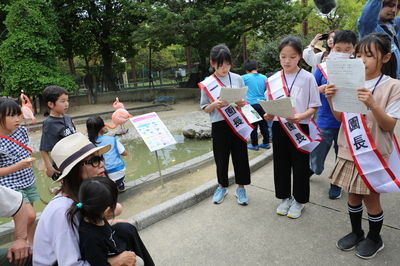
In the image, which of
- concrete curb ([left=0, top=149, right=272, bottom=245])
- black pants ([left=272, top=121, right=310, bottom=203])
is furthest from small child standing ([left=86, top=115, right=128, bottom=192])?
black pants ([left=272, top=121, right=310, bottom=203])

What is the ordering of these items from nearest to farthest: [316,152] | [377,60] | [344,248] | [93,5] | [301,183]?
1. [377,60]
2. [344,248]
3. [301,183]
4. [316,152]
5. [93,5]

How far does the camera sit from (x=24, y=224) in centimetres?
195

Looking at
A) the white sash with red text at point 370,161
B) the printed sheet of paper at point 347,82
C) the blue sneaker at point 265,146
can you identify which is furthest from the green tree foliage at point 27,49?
the white sash with red text at point 370,161

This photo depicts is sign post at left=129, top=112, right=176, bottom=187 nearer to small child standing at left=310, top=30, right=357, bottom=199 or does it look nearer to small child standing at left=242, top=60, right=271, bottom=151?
small child standing at left=310, top=30, right=357, bottom=199

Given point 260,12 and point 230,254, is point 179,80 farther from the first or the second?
point 230,254

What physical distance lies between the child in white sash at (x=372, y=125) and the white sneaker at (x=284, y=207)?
2.20ft

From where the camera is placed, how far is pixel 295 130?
8.98ft

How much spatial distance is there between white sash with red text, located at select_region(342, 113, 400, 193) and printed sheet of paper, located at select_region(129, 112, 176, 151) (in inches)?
96.6

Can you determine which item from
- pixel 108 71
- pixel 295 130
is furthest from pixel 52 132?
pixel 108 71

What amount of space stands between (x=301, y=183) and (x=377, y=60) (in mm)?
1387

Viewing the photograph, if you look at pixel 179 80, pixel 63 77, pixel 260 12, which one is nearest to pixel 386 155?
pixel 260 12

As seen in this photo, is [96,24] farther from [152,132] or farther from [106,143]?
[106,143]

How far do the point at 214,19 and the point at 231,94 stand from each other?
10058 mm

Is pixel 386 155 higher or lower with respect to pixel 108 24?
lower
